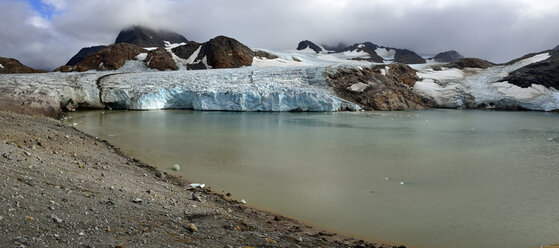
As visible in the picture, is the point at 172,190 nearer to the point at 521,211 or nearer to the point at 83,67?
the point at 521,211

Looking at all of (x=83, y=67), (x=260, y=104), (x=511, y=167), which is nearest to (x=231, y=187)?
(x=511, y=167)

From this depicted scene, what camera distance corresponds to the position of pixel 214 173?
7.05 meters

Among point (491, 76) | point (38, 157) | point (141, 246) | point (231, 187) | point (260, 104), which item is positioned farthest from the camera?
point (491, 76)

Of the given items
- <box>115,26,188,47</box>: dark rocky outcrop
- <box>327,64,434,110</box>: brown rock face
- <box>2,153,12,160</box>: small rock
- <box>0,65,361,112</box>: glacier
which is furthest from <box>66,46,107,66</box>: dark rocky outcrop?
<box>2,153,12,160</box>: small rock

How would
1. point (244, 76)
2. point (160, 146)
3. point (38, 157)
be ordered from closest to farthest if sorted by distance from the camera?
point (38, 157)
point (160, 146)
point (244, 76)

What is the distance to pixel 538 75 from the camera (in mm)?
26859

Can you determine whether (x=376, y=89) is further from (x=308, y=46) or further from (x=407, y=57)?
(x=308, y=46)

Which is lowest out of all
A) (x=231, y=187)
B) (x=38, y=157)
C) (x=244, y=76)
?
(x=231, y=187)

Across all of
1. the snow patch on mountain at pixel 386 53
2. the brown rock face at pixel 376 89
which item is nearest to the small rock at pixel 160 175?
the brown rock face at pixel 376 89

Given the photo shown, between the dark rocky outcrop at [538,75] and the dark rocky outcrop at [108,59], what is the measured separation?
31.5m

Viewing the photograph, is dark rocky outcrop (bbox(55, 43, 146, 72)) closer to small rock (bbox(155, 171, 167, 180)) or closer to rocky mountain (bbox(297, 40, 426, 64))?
small rock (bbox(155, 171, 167, 180))

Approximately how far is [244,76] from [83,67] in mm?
18565

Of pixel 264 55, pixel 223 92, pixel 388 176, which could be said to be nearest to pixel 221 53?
pixel 264 55

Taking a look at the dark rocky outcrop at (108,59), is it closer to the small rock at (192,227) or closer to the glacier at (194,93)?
the glacier at (194,93)
